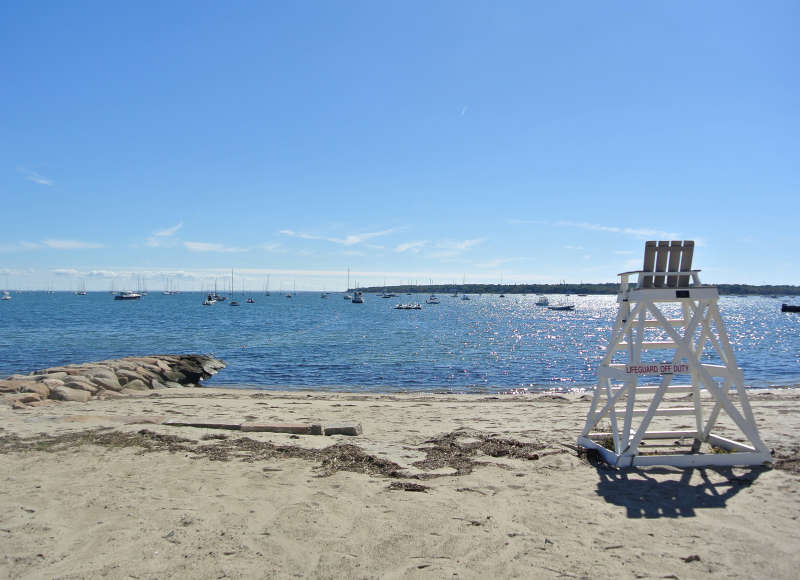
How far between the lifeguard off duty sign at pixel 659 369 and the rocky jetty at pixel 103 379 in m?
13.7

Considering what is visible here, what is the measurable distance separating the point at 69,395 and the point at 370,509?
42.0ft

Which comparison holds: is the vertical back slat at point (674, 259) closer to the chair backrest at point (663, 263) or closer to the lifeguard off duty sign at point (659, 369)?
the chair backrest at point (663, 263)

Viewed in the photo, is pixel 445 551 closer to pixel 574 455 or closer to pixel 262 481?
pixel 262 481

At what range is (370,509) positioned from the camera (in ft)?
19.2

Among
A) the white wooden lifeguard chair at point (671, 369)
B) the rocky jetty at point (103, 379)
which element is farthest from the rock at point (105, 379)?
the white wooden lifeguard chair at point (671, 369)

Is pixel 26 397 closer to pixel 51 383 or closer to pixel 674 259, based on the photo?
pixel 51 383

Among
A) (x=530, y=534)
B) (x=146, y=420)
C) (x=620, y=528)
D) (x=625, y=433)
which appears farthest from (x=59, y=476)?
(x=625, y=433)

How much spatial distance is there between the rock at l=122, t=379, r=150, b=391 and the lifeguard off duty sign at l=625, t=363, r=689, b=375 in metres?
17.3

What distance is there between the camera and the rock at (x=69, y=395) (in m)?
14.6

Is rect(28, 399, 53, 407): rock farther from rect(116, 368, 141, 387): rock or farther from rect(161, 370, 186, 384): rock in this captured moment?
rect(161, 370, 186, 384): rock

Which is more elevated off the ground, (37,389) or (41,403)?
(37,389)

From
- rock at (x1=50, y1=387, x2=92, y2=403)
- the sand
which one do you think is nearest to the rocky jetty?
rock at (x1=50, y1=387, x2=92, y2=403)

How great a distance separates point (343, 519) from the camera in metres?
5.58

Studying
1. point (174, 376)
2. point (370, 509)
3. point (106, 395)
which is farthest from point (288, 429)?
point (174, 376)
